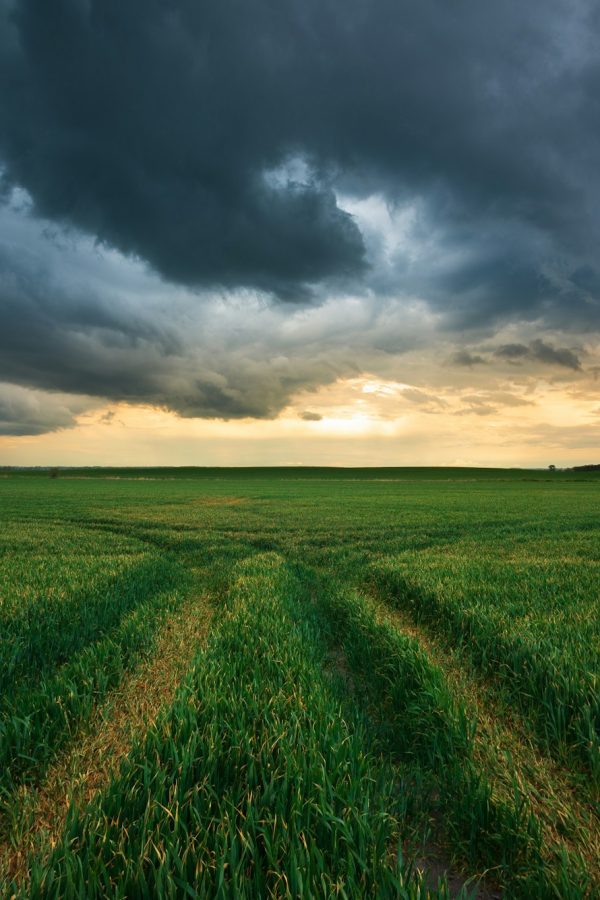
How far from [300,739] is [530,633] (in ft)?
14.3

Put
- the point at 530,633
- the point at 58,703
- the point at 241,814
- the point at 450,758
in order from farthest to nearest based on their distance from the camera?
the point at 530,633
the point at 58,703
the point at 450,758
the point at 241,814

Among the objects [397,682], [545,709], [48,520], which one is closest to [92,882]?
[397,682]

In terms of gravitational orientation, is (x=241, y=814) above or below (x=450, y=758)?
above

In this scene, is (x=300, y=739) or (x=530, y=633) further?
(x=530, y=633)

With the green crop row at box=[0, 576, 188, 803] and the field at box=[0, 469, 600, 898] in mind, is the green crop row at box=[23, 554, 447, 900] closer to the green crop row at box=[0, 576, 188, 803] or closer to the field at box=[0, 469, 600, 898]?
the field at box=[0, 469, 600, 898]

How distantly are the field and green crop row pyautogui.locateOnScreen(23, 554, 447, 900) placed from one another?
2cm

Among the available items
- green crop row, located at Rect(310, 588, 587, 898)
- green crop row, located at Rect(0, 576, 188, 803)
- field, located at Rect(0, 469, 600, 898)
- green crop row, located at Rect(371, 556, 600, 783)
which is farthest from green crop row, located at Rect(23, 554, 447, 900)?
green crop row, located at Rect(371, 556, 600, 783)

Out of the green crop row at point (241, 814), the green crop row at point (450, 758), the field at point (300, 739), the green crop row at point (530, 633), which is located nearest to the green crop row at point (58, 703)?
the field at point (300, 739)

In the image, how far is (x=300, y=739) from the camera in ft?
12.7

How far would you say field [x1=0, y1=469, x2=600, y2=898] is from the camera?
9.21 ft

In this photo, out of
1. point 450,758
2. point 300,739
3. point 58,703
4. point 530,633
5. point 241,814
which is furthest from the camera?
point 530,633

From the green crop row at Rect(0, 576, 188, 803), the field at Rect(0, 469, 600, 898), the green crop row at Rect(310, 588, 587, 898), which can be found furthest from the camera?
the green crop row at Rect(0, 576, 188, 803)

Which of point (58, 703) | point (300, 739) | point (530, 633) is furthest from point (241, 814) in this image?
point (530, 633)

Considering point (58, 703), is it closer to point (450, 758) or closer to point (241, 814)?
point (241, 814)
